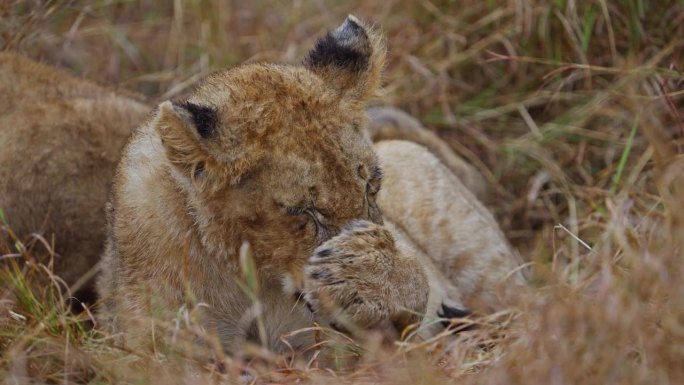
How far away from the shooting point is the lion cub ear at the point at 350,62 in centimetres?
376

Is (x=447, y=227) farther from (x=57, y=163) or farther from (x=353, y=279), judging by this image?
(x=57, y=163)

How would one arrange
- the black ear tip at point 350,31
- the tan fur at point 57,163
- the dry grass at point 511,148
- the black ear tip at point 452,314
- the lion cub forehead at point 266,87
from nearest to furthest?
the dry grass at point 511,148 < the lion cub forehead at point 266,87 < the black ear tip at point 350,31 < the black ear tip at point 452,314 < the tan fur at point 57,163

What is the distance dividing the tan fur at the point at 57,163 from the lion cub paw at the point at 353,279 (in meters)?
1.62

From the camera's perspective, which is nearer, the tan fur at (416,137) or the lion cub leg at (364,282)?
the lion cub leg at (364,282)

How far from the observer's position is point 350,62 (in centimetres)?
379

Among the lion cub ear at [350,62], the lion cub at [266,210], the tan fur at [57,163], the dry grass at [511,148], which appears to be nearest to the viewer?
the dry grass at [511,148]

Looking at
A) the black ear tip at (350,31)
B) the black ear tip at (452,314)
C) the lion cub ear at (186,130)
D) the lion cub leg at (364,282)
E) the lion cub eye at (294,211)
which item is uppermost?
the black ear tip at (350,31)

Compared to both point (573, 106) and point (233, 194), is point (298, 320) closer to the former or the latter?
point (233, 194)

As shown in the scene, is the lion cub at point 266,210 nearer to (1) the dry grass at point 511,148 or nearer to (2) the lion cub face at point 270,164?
(2) the lion cub face at point 270,164

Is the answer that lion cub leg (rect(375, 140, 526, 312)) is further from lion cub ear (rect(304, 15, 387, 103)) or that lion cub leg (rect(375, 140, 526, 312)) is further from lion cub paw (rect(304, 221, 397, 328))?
lion cub paw (rect(304, 221, 397, 328))

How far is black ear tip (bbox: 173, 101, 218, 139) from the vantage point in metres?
3.21

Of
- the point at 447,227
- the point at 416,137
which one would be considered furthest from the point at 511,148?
the point at 447,227

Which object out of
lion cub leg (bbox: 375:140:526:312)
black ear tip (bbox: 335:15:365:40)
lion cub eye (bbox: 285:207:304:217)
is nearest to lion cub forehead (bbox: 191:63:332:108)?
black ear tip (bbox: 335:15:365:40)

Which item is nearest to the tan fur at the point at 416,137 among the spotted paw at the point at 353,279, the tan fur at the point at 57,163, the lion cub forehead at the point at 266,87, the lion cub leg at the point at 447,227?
the lion cub leg at the point at 447,227
